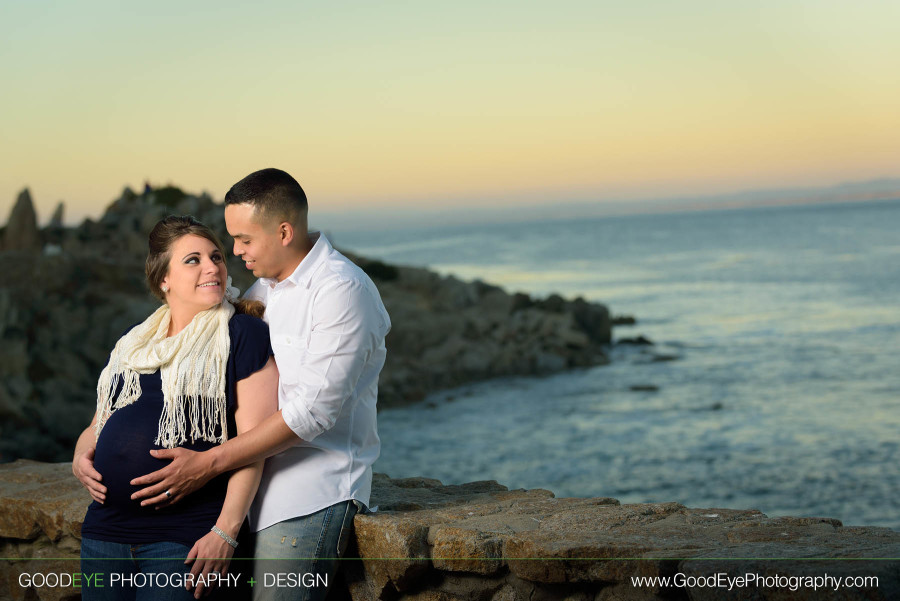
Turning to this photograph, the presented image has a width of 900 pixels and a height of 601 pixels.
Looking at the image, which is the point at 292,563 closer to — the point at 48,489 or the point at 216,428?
the point at 216,428

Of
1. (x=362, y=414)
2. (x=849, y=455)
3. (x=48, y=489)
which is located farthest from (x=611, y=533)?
(x=849, y=455)

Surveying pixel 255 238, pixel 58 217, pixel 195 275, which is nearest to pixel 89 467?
pixel 195 275

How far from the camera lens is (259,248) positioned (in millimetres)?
2812

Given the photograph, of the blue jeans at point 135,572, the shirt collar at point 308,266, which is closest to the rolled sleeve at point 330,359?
the shirt collar at point 308,266

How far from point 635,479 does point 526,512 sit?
1184 centimetres

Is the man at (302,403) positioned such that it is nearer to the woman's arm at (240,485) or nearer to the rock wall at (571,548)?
the woman's arm at (240,485)

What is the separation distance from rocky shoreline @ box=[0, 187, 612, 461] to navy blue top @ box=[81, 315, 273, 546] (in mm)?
13460

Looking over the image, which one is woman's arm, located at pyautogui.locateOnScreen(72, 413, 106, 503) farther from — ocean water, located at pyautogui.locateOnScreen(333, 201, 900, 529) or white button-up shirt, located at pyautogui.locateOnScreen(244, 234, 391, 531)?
ocean water, located at pyautogui.locateOnScreen(333, 201, 900, 529)

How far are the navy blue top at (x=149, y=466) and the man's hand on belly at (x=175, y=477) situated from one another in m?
0.06

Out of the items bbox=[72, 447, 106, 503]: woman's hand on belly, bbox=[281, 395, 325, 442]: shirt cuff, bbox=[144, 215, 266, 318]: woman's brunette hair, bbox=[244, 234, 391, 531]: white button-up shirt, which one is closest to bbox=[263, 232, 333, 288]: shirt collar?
bbox=[244, 234, 391, 531]: white button-up shirt

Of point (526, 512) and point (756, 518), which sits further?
point (526, 512)

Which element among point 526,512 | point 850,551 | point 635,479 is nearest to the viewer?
point 850,551

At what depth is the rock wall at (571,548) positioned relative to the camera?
2.23 m

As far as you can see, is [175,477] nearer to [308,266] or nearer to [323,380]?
[323,380]
